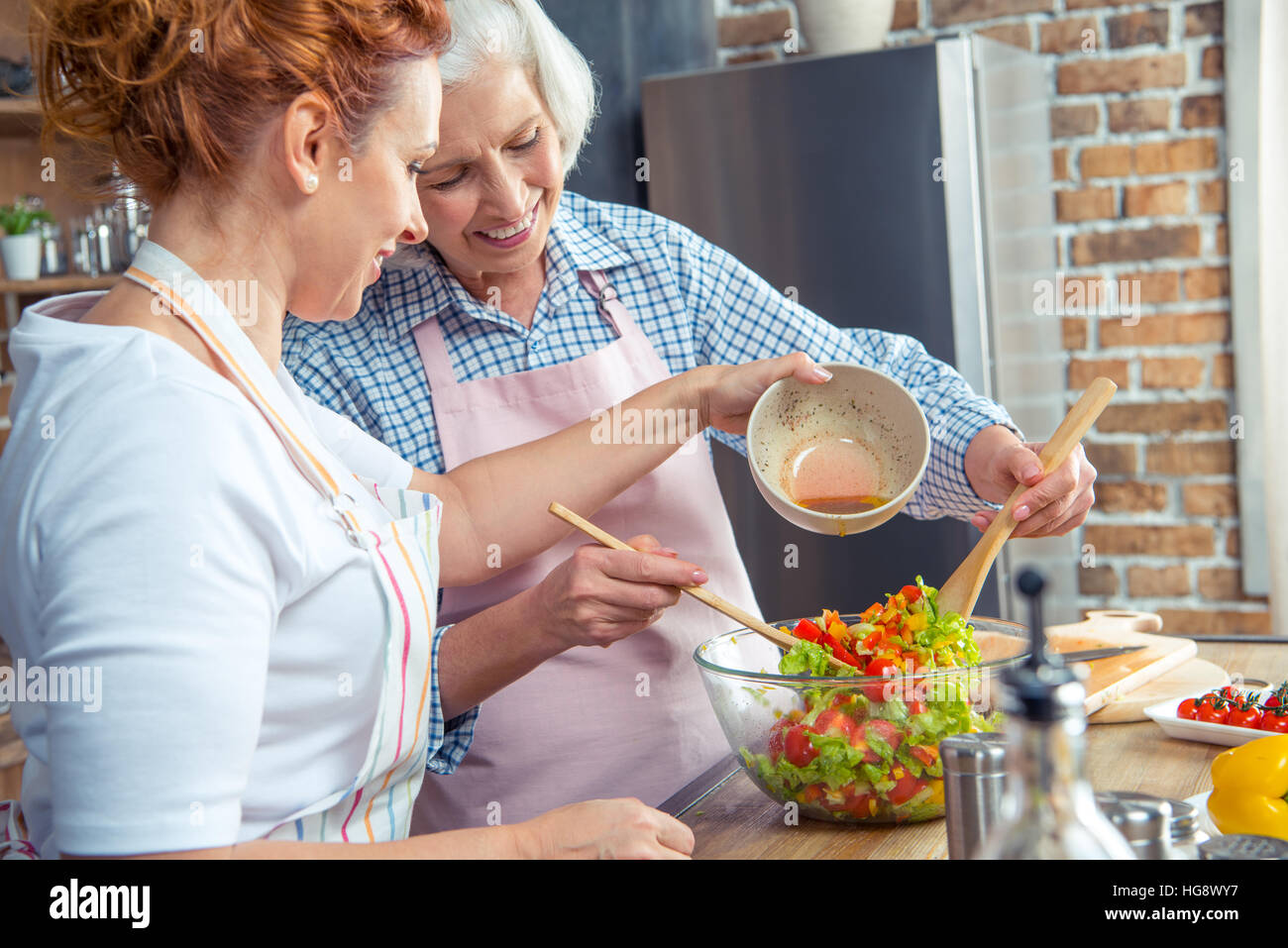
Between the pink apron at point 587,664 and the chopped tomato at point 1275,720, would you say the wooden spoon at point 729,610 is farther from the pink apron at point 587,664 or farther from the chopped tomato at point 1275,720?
the chopped tomato at point 1275,720

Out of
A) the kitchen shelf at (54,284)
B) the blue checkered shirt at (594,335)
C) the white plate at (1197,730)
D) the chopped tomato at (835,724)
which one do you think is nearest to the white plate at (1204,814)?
the white plate at (1197,730)

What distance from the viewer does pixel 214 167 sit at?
0.84m

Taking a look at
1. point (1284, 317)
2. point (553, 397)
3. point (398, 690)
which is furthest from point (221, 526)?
point (1284, 317)

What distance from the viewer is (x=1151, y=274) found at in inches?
105

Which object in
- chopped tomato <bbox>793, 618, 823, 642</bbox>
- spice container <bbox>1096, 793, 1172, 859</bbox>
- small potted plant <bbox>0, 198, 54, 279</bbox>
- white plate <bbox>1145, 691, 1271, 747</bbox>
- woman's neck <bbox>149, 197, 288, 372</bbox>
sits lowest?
white plate <bbox>1145, 691, 1271, 747</bbox>

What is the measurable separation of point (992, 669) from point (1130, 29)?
215 cm

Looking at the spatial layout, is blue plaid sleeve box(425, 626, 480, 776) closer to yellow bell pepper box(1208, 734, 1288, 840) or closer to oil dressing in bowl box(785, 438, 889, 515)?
oil dressing in bowl box(785, 438, 889, 515)

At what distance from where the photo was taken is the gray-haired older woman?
1285 mm

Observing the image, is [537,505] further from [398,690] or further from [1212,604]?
[1212,604]

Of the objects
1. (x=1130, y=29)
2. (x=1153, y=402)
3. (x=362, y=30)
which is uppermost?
(x=1130, y=29)

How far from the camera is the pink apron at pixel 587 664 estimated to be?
135cm

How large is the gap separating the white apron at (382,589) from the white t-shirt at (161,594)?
0.09ft

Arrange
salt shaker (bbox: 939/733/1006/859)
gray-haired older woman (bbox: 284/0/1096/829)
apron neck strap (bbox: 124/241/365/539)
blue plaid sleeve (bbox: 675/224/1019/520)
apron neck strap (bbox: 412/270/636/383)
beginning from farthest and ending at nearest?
1. blue plaid sleeve (bbox: 675/224/1019/520)
2. apron neck strap (bbox: 412/270/636/383)
3. gray-haired older woman (bbox: 284/0/1096/829)
4. apron neck strap (bbox: 124/241/365/539)
5. salt shaker (bbox: 939/733/1006/859)
